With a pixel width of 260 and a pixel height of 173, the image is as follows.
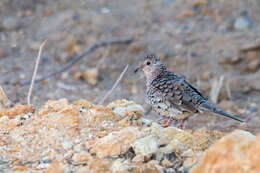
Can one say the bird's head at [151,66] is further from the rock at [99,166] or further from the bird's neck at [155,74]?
the rock at [99,166]

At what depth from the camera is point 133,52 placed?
9.75 m

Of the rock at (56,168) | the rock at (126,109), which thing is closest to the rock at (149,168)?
the rock at (56,168)

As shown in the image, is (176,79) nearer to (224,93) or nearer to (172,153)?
(172,153)

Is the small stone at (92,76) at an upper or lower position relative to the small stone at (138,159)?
lower

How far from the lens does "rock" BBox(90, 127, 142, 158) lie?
3842 millimetres

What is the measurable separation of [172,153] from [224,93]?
4487mm

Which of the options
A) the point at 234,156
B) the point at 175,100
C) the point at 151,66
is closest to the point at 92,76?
the point at 151,66

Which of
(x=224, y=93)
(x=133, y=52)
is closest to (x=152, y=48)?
(x=133, y=52)

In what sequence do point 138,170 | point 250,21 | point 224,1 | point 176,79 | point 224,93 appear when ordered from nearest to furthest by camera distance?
1. point 138,170
2. point 176,79
3. point 224,93
4. point 250,21
5. point 224,1

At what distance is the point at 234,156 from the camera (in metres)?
3.10

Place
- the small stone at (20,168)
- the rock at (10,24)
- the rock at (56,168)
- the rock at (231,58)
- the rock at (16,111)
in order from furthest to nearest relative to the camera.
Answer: the rock at (10,24) < the rock at (231,58) < the rock at (16,111) < the small stone at (20,168) < the rock at (56,168)

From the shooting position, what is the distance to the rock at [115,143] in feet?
12.6

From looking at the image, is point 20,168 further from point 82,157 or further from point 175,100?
point 175,100

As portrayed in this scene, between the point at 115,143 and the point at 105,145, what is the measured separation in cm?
8
